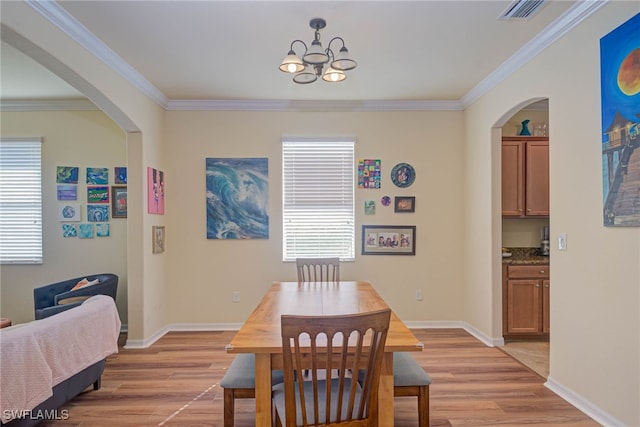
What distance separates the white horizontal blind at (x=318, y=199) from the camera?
447cm

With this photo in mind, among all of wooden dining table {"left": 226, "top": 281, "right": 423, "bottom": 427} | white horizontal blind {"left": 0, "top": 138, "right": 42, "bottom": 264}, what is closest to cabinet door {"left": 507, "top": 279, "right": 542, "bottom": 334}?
wooden dining table {"left": 226, "top": 281, "right": 423, "bottom": 427}

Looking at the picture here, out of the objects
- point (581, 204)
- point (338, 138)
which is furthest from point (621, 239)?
point (338, 138)

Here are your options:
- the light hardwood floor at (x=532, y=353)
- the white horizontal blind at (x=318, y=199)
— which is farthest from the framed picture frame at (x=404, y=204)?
the light hardwood floor at (x=532, y=353)

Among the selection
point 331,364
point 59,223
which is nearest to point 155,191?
point 59,223

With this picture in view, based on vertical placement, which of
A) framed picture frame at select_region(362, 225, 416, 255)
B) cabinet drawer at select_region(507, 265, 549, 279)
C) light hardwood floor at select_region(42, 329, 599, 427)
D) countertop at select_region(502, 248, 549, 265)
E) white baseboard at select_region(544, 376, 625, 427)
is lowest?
light hardwood floor at select_region(42, 329, 599, 427)

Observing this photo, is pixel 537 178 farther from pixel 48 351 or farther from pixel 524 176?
pixel 48 351

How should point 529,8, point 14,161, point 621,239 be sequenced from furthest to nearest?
point 14,161, point 529,8, point 621,239

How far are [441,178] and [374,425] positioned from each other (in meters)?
3.43

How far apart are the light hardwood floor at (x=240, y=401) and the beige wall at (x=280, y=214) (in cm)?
77

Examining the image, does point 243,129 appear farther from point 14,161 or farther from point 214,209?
point 14,161

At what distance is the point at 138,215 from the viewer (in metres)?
3.74

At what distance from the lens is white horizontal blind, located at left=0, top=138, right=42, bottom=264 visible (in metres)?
4.29

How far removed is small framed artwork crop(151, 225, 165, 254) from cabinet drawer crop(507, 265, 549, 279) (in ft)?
12.8

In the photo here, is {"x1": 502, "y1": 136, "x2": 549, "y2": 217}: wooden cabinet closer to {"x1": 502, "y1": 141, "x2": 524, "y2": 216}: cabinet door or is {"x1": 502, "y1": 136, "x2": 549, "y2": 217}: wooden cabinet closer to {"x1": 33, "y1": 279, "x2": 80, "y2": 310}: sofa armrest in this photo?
{"x1": 502, "y1": 141, "x2": 524, "y2": 216}: cabinet door
